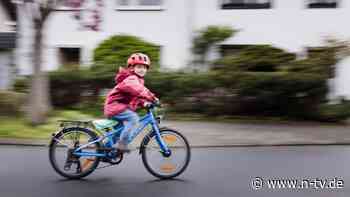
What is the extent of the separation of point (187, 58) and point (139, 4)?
2095 mm

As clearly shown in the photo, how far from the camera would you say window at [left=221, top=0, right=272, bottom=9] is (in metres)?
16.9

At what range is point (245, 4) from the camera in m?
17.0

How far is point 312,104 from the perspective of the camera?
509 inches

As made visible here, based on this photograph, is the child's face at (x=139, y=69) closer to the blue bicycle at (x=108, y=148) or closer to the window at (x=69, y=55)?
the blue bicycle at (x=108, y=148)

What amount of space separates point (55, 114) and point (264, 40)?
649cm

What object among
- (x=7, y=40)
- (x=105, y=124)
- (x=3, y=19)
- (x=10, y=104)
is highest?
(x=3, y=19)

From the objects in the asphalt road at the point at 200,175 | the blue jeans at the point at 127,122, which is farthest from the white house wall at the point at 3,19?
the blue jeans at the point at 127,122

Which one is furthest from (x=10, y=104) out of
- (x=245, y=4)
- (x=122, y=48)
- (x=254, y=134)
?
(x=245, y=4)

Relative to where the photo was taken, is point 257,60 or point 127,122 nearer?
point 127,122

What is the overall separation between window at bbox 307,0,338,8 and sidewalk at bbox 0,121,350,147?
16.1 feet

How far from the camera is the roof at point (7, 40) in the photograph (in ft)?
60.1

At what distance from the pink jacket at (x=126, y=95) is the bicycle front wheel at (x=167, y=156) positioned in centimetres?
45

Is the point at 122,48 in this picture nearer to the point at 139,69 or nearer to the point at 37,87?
the point at 37,87

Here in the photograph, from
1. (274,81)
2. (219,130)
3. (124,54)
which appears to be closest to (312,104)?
(274,81)
